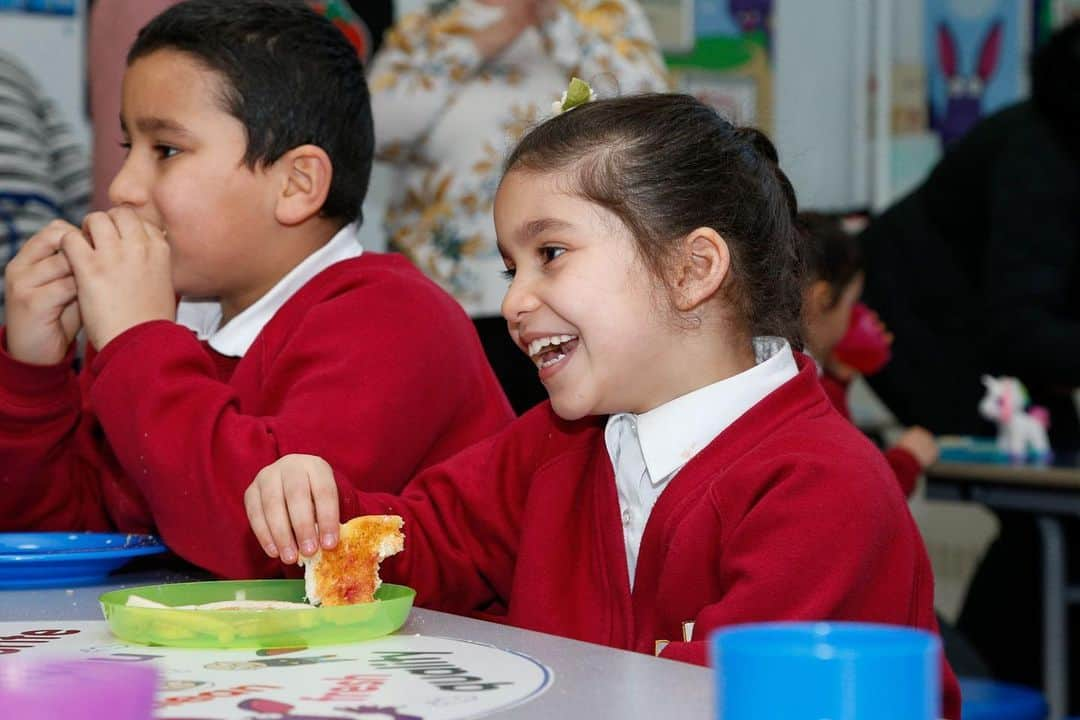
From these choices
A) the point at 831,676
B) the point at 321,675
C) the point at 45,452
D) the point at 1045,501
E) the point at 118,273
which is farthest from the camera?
the point at 1045,501

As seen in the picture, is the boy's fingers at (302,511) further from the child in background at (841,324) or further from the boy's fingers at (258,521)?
the child in background at (841,324)

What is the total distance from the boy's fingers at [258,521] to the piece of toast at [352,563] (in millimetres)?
41

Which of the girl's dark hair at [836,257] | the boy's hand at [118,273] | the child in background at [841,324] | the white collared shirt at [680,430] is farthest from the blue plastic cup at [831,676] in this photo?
the girl's dark hair at [836,257]

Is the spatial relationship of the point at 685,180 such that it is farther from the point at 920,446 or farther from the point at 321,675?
the point at 920,446

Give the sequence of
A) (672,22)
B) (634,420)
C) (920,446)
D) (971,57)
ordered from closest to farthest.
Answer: (634,420), (920,446), (672,22), (971,57)

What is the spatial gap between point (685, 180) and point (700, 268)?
0.08 m

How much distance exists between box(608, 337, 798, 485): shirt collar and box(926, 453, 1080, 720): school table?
192 cm

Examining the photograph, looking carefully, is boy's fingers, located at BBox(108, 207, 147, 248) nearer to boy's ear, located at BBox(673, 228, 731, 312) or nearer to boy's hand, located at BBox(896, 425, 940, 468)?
boy's ear, located at BBox(673, 228, 731, 312)

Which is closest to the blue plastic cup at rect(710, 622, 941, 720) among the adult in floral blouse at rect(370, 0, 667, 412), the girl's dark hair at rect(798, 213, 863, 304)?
the adult in floral blouse at rect(370, 0, 667, 412)

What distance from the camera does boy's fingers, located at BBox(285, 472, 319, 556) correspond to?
1.03 m

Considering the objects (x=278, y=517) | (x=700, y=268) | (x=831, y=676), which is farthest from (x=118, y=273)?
(x=831, y=676)

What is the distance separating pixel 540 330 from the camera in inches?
49.8

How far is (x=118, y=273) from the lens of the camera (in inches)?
54.4

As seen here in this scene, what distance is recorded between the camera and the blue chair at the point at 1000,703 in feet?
7.29
